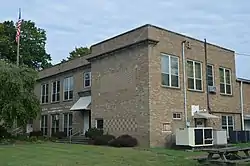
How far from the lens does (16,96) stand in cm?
2628

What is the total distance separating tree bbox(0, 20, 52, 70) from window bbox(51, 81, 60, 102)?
709 inches

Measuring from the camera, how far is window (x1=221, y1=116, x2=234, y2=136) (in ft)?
91.0

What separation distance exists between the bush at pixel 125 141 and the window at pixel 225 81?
30.8 ft

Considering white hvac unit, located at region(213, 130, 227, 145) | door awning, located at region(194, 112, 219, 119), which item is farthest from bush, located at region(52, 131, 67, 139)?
white hvac unit, located at region(213, 130, 227, 145)

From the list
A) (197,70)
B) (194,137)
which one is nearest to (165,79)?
(197,70)

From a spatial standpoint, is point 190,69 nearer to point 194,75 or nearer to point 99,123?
point 194,75

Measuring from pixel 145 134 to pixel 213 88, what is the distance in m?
7.51

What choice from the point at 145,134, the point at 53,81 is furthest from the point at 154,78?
the point at 53,81

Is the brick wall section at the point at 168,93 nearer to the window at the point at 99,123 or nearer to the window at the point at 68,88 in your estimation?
the window at the point at 99,123

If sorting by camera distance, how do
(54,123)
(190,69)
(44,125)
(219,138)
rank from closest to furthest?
1. (219,138)
2. (190,69)
3. (54,123)
4. (44,125)

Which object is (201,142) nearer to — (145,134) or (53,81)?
(145,134)

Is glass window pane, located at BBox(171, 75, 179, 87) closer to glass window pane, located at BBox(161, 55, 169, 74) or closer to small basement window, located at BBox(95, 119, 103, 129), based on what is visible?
glass window pane, located at BBox(161, 55, 169, 74)

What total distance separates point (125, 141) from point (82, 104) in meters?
9.23

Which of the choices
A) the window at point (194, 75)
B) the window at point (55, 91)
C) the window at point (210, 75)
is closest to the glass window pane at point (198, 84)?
the window at point (194, 75)
